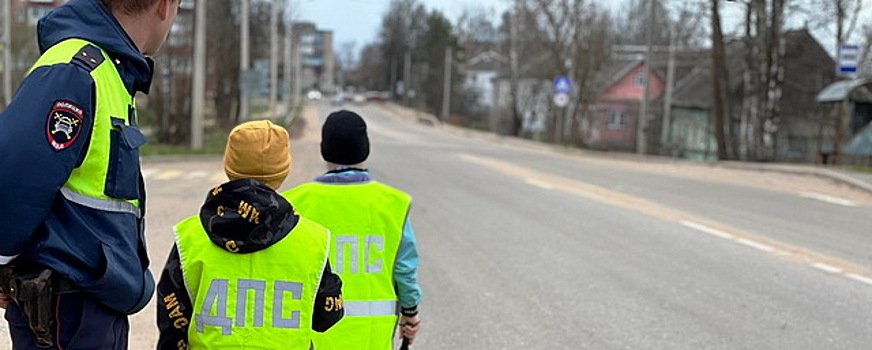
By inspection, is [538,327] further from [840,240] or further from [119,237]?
[840,240]

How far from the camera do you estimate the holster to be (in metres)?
2.16

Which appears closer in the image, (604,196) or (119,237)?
(119,237)

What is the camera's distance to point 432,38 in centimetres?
10994

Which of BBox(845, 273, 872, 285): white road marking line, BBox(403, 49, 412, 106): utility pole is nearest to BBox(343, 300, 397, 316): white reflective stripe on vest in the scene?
BBox(845, 273, 872, 285): white road marking line

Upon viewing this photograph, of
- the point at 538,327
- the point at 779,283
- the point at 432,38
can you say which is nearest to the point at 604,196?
the point at 779,283

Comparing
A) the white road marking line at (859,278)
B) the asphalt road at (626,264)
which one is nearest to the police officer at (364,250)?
the asphalt road at (626,264)

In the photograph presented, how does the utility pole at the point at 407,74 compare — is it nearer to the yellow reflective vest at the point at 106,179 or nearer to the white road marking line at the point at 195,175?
the white road marking line at the point at 195,175

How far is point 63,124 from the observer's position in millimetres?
2131

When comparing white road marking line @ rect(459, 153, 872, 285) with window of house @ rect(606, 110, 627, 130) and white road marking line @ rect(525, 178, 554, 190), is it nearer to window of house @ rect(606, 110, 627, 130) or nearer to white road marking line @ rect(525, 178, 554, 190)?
white road marking line @ rect(525, 178, 554, 190)

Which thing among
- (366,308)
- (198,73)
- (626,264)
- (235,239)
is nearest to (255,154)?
(235,239)

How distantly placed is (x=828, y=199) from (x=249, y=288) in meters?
15.6

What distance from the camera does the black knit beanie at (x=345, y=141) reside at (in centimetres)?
366

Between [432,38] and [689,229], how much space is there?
101 meters

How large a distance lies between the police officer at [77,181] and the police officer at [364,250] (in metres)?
1.16
